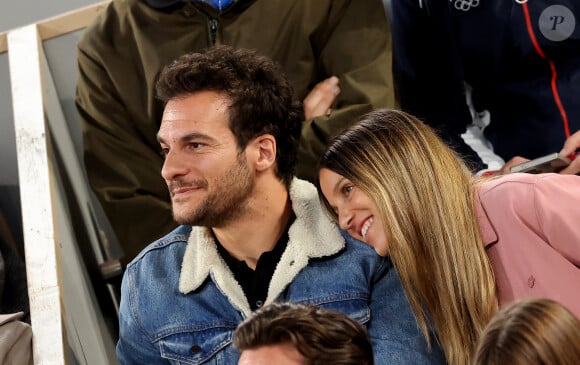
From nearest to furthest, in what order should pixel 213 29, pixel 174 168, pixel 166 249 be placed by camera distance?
pixel 174 168 → pixel 166 249 → pixel 213 29

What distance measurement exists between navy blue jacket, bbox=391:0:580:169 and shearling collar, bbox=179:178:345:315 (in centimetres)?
59

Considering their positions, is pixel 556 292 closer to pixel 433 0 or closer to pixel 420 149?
pixel 420 149

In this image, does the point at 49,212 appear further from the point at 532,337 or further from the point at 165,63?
the point at 532,337

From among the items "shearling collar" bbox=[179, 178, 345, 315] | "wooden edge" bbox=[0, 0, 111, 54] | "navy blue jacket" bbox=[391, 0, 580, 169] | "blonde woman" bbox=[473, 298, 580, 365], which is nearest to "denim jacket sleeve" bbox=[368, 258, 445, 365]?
"shearling collar" bbox=[179, 178, 345, 315]

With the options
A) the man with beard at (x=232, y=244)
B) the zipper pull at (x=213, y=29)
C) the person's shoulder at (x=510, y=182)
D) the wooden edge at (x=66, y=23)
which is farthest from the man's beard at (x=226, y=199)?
the wooden edge at (x=66, y=23)

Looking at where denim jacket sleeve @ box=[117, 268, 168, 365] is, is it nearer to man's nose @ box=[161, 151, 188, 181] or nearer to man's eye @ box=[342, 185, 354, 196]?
man's nose @ box=[161, 151, 188, 181]

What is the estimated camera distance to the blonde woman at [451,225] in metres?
1.91

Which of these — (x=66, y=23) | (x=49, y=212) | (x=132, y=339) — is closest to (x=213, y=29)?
(x=66, y=23)

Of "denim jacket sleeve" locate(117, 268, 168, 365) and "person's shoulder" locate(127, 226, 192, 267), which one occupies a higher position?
"person's shoulder" locate(127, 226, 192, 267)

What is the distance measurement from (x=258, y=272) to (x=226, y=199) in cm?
16

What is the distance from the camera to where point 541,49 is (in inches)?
98.9

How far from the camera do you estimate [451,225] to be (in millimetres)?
1965

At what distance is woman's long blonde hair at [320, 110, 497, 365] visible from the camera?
6.36 ft

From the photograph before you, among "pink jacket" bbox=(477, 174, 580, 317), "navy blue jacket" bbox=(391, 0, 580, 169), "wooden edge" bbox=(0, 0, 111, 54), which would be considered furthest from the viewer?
"wooden edge" bbox=(0, 0, 111, 54)
